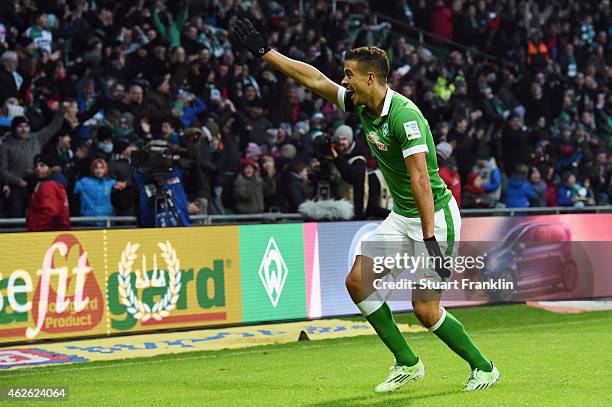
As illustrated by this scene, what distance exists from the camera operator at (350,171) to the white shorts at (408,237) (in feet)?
23.3

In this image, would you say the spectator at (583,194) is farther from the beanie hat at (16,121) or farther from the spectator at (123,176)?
the beanie hat at (16,121)

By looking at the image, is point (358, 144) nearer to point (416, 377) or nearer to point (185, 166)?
point (185, 166)

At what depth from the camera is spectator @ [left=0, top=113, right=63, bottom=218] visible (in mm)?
15391

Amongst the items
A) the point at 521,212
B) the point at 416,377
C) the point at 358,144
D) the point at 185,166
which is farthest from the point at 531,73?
the point at 416,377

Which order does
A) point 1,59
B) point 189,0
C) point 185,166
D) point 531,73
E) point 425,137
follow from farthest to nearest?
point 531,73, point 189,0, point 1,59, point 185,166, point 425,137

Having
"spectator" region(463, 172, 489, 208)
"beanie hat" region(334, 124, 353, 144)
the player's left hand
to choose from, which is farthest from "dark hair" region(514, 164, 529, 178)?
the player's left hand

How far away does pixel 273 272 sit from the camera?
15.1 m

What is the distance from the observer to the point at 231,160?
18.2 meters

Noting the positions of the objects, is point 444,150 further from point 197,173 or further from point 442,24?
point 442,24

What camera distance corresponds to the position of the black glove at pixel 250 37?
8.85 metres

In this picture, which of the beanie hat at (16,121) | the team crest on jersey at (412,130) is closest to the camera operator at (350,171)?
the beanie hat at (16,121)

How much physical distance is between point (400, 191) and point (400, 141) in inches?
20.7

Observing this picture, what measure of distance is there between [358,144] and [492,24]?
42.0 feet

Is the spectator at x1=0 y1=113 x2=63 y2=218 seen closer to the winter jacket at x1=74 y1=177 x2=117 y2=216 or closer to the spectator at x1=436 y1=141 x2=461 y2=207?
the winter jacket at x1=74 y1=177 x2=117 y2=216
